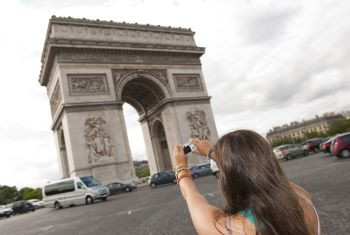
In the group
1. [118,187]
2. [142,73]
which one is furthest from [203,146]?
[142,73]

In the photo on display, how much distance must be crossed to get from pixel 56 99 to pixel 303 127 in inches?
4178

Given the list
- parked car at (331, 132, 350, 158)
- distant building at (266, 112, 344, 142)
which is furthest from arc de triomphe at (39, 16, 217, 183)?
distant building at (266, 112, 344, 142)

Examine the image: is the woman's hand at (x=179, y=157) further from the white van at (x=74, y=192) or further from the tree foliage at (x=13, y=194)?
the tree foliage at (x=13, y=194)

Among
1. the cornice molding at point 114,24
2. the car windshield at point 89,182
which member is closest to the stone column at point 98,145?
the car windshield at point 89,182

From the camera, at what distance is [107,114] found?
1043 inches

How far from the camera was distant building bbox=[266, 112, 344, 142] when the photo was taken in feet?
384

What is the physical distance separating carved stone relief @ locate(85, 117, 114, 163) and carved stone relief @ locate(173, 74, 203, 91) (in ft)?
26.0

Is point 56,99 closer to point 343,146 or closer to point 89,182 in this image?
point 89,182

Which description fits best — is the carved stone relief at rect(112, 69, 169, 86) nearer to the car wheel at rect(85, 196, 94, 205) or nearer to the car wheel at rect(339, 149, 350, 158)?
A: the car wheel at rect(85, 196, 94, 205)

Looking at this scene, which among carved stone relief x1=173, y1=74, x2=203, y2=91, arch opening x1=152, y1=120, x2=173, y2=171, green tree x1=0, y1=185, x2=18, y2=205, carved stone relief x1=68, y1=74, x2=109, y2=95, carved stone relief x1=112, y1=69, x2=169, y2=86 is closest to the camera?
carved stone relief x1=68, y1=74, x2=109, y2=95

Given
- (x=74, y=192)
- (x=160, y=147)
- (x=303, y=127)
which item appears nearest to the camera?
(x=74, y=192)

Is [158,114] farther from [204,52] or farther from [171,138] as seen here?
[204,52]

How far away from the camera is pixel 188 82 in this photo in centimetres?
3167

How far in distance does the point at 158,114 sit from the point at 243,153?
3094 centimetres
